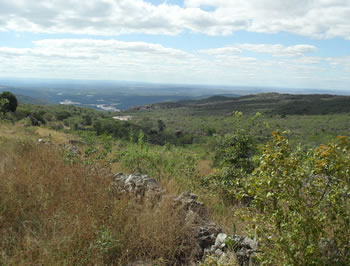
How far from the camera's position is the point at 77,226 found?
9.63 feet

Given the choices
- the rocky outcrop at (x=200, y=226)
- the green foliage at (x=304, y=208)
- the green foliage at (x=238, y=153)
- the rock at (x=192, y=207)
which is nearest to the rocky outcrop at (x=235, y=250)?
the rocky outcrop at (x=200, y=226)

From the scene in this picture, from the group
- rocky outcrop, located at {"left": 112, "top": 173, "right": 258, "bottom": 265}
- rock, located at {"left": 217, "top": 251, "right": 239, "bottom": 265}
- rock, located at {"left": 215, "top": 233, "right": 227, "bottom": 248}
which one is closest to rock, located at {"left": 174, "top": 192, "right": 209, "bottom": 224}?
rocky outcrop, located at {"left": 112, "top": 173, "right": 258, "bottom": 265}

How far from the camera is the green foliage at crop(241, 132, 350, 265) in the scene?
81.0 inches

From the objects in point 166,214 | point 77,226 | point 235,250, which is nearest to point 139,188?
point 166,214

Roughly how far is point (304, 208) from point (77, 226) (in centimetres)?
235

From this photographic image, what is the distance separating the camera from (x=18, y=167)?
423 centimetres

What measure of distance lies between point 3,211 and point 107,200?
1.21 m

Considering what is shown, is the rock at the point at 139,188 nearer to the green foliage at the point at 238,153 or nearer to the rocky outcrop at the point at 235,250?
the rocky outcrop at the point at 235,250

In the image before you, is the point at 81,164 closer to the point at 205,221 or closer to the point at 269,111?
the point at 205,221

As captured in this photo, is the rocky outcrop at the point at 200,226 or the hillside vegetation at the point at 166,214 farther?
the rocky outcrop at the point at 200,226

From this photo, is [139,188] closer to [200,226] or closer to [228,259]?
[200,226]

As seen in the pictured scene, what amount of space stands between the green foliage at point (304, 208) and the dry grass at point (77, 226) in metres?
1.18

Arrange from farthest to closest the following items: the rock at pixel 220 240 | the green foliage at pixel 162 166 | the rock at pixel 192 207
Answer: the green foliage at pixel 162 166 < the rock at pixel 192 207 < the rock at pixel 220 240

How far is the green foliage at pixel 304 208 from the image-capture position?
2059 millimetres
